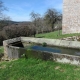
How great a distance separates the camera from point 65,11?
13219 millimetres

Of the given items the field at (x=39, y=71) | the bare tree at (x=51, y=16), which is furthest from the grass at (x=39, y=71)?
the bare tree at (x=51, y=16)

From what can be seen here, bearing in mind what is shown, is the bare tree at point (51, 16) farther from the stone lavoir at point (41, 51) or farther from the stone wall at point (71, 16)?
the stone lavoir at point (41, 51)

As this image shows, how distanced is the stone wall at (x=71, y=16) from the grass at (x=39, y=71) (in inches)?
323

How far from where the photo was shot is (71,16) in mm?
12977

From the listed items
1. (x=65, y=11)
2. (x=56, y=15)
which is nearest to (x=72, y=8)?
(x=65, y=11)

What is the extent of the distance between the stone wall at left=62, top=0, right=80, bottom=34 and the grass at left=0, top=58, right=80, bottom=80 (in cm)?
822

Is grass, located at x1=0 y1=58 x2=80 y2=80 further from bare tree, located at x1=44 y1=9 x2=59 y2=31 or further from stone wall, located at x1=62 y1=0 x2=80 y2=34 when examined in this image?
bare tree, located at x1=44 y1=9 x2=59 y2=31

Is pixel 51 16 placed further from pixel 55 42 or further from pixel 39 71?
pixel 39 71

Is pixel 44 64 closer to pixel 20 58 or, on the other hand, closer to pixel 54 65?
pixel 54 65

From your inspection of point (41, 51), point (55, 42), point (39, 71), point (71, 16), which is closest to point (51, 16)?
point (71, 16)

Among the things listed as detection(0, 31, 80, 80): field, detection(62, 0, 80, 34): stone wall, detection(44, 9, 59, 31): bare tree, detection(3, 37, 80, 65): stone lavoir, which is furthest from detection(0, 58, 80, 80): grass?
detection(44, 9, 59, 31): bare tree

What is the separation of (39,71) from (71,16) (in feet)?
30.6

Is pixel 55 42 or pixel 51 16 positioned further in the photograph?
pixel 51 16

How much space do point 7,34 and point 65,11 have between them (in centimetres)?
859
